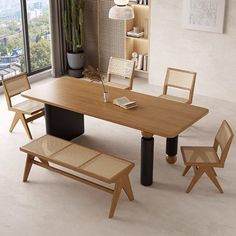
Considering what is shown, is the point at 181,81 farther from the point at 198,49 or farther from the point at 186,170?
the point at 186,170

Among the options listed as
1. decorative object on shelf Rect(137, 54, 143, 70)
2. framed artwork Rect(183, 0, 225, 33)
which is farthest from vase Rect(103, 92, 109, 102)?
decorative object on shelf Rect(137, 54, 143, 70)

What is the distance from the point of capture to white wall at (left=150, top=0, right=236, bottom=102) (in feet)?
27.4

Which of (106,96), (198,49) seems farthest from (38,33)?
(106,96)

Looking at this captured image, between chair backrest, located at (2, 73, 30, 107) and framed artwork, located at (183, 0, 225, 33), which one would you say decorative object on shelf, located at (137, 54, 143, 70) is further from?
chair backrest, located at (2, 73, 30, 107)

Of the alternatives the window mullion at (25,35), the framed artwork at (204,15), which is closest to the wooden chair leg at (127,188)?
the framed artwork at (204,15)

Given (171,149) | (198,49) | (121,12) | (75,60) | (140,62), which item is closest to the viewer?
(171,149)

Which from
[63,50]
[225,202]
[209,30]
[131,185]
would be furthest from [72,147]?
[63,50]

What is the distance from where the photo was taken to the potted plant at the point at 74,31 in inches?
374

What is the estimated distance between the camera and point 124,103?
632 centimetres

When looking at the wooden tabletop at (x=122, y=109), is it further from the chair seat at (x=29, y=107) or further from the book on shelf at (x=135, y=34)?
the book on shelf at (x=135, y=34)

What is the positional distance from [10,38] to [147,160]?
4.58 m

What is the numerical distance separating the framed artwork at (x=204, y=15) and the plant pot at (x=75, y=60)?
232 centimetres

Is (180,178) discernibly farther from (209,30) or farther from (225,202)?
(209,30)

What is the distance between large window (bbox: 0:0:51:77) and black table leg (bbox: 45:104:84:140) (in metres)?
2.69
